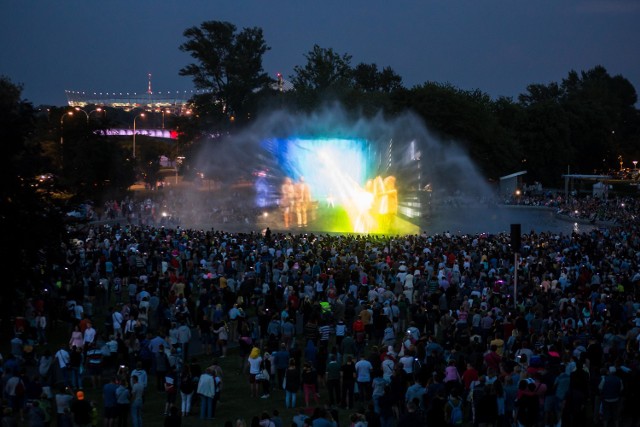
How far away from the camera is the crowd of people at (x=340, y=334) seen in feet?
47.3

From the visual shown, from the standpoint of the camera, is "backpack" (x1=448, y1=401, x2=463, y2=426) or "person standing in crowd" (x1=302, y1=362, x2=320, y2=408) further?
"person standing in crowd" (x1=302, y1=362, x2=320, y2=408)

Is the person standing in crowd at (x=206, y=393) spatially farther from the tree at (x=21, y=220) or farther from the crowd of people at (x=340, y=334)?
the tree at (x=21, y=220)

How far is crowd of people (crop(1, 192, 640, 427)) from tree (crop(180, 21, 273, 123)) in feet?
148

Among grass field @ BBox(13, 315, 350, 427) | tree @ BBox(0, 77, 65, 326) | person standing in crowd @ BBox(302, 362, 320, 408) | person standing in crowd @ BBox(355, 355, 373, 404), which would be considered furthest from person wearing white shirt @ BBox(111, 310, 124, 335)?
person standing in crowd @ BBox(355, 355, 373, 404)

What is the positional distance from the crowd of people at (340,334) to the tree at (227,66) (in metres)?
45.1

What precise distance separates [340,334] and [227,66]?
59569mm

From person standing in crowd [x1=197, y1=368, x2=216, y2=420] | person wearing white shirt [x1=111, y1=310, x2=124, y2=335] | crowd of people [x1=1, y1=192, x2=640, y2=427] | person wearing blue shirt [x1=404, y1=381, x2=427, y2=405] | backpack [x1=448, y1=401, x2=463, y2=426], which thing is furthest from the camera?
person wearing white shirt [x1=111, y1=310, x2=124, y2=335]

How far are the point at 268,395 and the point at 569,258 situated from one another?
15738 millimetres

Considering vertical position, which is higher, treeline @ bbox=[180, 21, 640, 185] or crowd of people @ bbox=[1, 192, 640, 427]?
treeline @ bbox=[180, 21, 640, 185]

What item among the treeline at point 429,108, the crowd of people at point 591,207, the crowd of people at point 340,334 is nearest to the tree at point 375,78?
the treeline at point 429,108

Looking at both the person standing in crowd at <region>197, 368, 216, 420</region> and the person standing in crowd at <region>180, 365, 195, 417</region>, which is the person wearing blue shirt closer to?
the person standing in crowd at <region>197, 368, 216, 420</region>

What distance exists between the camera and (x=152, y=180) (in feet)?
301

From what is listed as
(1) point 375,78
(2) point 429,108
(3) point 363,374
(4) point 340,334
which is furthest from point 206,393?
(1) point 375,78

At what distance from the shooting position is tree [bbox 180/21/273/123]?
3029 inches
